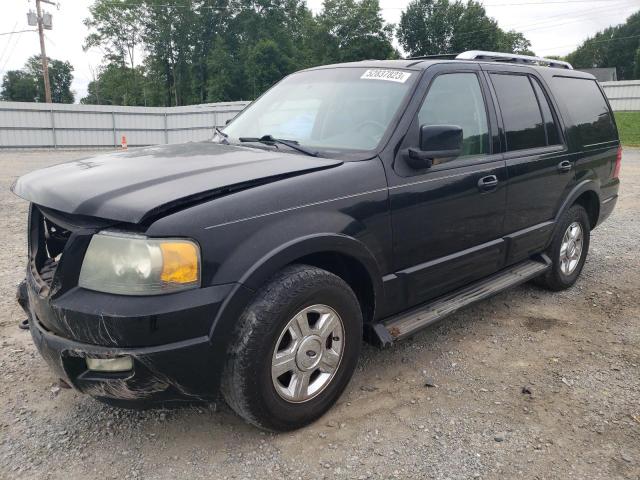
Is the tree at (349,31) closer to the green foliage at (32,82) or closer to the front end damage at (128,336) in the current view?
the green foliage at (32,82)

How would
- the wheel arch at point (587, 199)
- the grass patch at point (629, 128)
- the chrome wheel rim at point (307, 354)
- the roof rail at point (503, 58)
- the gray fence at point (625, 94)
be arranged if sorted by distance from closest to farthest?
the chrome wheel rim at point (307, 354), the roof rail at point (503, 58), the wheel arch at point (587, 199), the grass patch at point (629, 128), the gray fence at point (625, 94)

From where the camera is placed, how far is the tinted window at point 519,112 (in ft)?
12.9

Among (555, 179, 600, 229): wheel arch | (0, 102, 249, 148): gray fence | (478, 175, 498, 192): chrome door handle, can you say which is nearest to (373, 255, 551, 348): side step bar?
(555, 179, 600, 229): wheel arch

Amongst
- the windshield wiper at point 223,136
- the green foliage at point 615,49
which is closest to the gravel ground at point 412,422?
the windshield wiper at point 223,136

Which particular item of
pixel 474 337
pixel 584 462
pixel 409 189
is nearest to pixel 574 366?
pixel 474 337

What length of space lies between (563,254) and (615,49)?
100 m

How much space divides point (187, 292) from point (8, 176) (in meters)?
12.3

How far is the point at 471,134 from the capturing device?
3662mm

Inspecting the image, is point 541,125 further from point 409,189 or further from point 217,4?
point 217,4

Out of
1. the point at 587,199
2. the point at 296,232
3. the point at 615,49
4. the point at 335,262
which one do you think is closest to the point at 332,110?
the point at 335,262

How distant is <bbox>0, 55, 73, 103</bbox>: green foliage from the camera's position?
72625mm

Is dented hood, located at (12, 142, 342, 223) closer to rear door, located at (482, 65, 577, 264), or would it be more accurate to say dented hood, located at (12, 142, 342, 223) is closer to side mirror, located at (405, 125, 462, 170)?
side mirror, located at (405, 125, 462, 170)

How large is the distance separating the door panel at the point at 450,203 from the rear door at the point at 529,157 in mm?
170

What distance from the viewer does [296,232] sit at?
256cm
